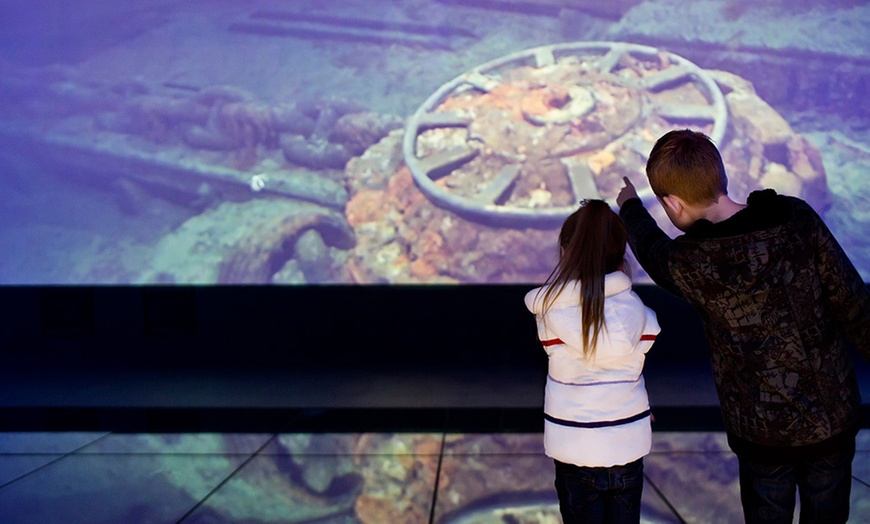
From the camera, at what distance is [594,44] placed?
455cm

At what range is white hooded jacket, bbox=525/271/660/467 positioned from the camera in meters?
1.37

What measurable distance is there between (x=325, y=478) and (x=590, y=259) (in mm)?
1828

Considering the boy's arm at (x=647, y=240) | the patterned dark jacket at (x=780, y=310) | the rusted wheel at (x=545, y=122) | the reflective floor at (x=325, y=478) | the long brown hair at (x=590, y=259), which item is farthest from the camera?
the rusted wheel at (x=545, y=122)

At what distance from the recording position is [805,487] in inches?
47.3

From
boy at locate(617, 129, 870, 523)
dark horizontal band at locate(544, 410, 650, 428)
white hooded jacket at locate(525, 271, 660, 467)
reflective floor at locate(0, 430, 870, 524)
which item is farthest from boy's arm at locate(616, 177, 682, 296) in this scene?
reflective floor at locate(0, 430, 870, 524)

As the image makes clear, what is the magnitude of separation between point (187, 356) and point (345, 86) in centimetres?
219

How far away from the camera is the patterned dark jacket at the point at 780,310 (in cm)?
112

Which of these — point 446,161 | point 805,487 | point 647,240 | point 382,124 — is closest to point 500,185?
point 446,161

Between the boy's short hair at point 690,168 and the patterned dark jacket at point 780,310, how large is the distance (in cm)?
5

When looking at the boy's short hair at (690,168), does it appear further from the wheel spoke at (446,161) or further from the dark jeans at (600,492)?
the wheel spoke at (446,161)

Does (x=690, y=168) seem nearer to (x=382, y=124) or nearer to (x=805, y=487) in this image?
(x=805, y=487)

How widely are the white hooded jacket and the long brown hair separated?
15 millimetres

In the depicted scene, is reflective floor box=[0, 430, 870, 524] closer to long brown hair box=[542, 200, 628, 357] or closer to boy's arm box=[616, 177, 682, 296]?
long brown hair box=[542, 200, 628, 357]

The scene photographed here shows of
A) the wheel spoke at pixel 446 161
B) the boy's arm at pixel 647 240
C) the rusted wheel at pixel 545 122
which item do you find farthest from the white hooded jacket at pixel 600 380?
the wheel spoke at pixel 446 161
